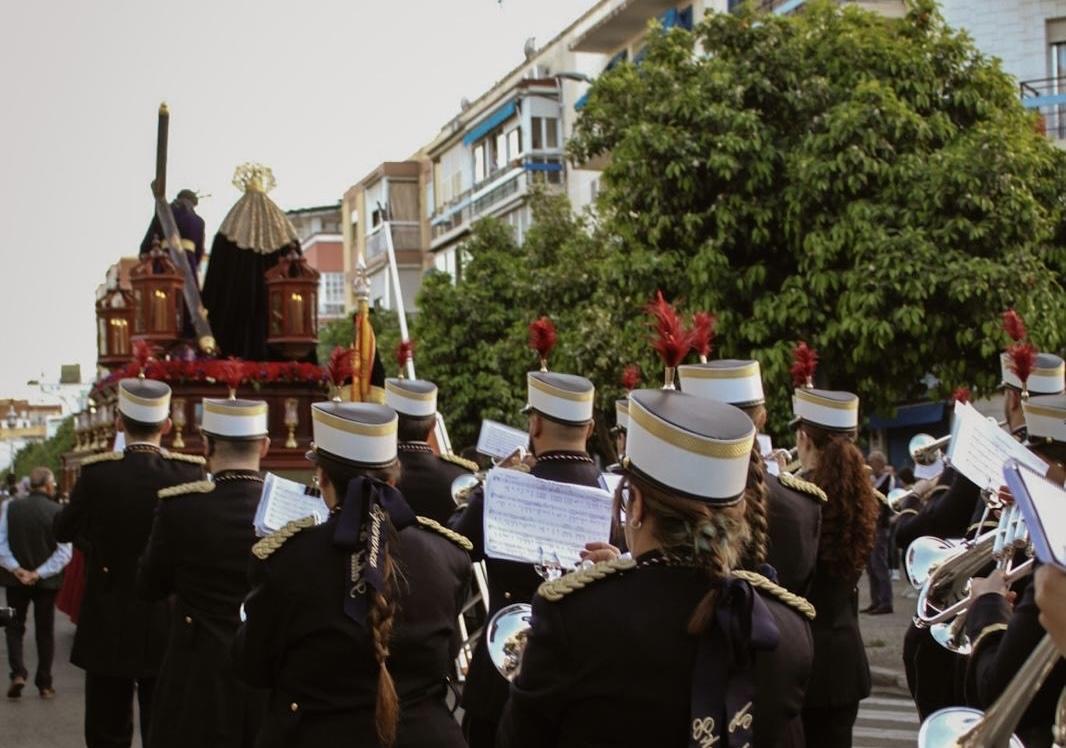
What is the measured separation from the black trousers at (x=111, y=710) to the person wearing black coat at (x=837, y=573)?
3.61 metres

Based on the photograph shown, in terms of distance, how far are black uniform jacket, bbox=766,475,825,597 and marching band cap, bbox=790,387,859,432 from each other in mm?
845

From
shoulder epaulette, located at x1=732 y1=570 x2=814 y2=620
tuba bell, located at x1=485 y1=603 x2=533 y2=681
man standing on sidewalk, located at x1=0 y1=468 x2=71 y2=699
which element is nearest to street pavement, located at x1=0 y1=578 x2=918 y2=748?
man standing on sidewalk, located at x1=0 y1=468 x2=71 y2=699

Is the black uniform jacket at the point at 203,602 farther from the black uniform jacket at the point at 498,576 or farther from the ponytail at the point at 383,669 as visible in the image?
the ponytail at the point at 383,669

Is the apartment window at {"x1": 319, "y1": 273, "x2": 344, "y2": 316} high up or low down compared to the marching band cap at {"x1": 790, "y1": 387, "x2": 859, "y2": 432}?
up

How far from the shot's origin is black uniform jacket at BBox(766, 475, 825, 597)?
19.8 ft

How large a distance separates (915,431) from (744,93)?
14411 millimetres

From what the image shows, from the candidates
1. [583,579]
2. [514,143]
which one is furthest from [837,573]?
[514,143]

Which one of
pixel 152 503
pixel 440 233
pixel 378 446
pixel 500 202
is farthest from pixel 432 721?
pixel 440 233

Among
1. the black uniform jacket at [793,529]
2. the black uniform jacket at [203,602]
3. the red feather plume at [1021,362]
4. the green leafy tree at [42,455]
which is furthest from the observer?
the green leafy tree at [42,455]

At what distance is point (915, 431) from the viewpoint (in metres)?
33.4

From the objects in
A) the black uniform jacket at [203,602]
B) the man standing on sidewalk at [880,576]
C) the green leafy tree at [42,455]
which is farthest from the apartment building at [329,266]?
the black uniform jacket at [203,602]

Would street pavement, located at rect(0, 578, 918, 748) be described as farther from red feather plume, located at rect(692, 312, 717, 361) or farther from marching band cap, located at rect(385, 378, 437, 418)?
red feather plume, located at rect(692, 312, 717, 361)

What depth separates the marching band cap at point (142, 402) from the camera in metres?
9.07

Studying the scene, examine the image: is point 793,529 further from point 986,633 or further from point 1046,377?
point 1046,377
